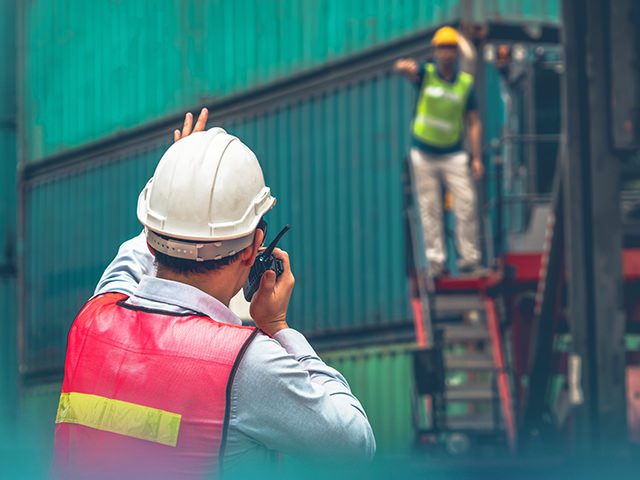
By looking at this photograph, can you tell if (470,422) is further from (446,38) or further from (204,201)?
(204,201)

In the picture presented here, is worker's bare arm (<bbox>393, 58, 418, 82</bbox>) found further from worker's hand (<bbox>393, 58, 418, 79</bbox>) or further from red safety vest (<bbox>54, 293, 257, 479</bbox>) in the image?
red safety vest (<bbox>54, 293, 257, 479</bbox>)

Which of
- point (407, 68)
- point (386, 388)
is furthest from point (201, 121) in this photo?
point (386, 388)

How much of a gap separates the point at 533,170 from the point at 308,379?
35.5 ft

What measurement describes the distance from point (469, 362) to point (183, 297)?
10.1m

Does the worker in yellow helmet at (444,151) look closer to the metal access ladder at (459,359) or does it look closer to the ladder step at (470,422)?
the metal access ladder at (459,359)

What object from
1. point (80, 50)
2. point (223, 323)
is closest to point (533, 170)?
point (223, 323)

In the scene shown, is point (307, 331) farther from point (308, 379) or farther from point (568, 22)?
→ point (308, 379)

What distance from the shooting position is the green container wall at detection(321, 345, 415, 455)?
16.4m

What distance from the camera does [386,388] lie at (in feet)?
54.9

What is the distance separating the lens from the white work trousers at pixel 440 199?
477 inches

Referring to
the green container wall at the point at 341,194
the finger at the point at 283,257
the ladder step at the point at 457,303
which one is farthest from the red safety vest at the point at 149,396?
the green container wall at the point at 341,194

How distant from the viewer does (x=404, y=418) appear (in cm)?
1650

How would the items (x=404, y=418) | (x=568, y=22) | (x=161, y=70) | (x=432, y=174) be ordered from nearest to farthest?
1. (x=568, y=22)
2. (x=432, y=174)
3. (x=404, y=418)
4. (x=161, y=70)

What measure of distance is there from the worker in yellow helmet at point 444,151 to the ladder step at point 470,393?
107 cm
